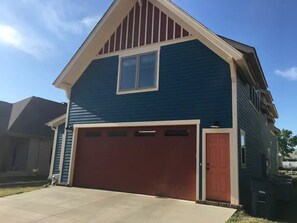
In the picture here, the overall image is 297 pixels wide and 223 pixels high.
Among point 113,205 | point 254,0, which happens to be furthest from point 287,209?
point 254,0

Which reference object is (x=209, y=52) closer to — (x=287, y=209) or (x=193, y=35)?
(x=193, y=35)

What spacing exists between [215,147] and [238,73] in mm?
2736

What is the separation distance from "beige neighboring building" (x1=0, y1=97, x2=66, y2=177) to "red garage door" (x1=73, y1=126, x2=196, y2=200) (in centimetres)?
790

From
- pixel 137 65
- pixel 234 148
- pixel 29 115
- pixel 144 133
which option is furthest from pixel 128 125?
pixel 29 115

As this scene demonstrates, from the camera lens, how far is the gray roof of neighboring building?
1784 cm

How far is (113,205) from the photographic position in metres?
8.16

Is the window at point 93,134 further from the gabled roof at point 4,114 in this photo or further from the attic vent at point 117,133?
the gabled roof at point 4,114

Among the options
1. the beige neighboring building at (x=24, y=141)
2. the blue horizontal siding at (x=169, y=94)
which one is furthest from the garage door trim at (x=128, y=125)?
the beige neighboring building at (x=24, y=141)

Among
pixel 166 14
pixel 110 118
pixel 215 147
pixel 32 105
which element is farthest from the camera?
pixel 32 105

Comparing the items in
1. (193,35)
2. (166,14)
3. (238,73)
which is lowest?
(238,73)

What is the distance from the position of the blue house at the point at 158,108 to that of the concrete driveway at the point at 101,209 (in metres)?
0.83

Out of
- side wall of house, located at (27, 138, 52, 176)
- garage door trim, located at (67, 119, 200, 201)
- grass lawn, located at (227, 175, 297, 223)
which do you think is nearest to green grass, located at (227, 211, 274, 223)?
grass lawn, located at (227, 175, 297, 223)

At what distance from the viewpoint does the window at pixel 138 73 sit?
34.7 feet

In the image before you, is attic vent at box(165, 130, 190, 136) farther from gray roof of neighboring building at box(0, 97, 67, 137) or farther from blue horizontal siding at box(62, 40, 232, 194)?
gray roof of neighboring building at box(0, 97, 67, 137)
